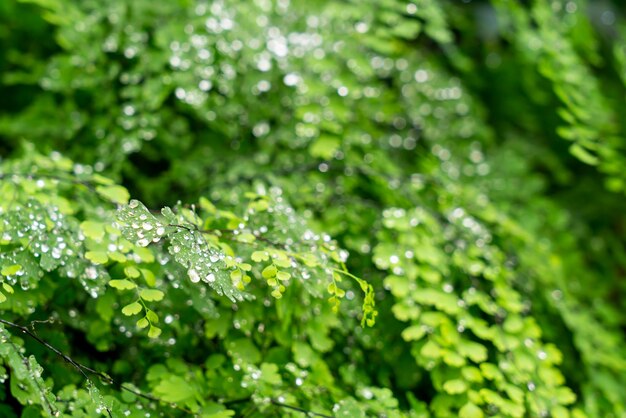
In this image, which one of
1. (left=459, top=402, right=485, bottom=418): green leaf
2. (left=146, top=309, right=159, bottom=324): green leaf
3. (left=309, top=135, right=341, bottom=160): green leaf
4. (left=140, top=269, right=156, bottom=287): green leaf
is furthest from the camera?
(left=309, top=135, right=341, bottom=160): green leaf

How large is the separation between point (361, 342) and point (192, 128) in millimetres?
1030

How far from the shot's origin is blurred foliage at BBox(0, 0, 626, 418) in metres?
1.46

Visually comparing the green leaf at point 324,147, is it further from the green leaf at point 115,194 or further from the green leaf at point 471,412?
the green leaf at point 471,412

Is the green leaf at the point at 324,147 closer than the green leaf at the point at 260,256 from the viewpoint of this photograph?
No

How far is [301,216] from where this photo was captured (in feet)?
5.61

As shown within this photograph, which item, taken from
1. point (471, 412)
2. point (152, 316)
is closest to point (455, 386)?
point (471, 412)

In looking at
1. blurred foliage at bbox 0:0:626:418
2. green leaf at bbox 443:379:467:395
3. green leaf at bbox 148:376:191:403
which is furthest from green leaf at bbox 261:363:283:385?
green leaf at bbox 443:379:467:395

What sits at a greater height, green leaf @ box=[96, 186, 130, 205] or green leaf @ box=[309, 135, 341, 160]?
green leaf @ box=[309, 135, 341, 160]

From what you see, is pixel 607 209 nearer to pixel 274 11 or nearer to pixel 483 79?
pixel 483 79

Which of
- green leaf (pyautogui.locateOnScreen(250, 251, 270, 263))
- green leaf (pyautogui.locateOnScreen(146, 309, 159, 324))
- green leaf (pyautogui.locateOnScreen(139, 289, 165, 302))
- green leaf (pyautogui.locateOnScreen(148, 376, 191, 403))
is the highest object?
green leaf (pyautogui.locateOnScreen(250, 251, 270, 263))

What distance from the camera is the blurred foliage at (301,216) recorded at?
146cm

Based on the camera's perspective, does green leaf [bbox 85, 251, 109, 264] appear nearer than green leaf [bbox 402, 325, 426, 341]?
Yes

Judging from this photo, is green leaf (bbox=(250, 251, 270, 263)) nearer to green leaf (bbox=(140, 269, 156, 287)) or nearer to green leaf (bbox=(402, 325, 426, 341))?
green leaf (bbox=(140, 269, 156, 287))

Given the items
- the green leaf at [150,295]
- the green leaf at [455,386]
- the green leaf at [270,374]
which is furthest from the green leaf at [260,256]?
the green leaf at [455,386]
